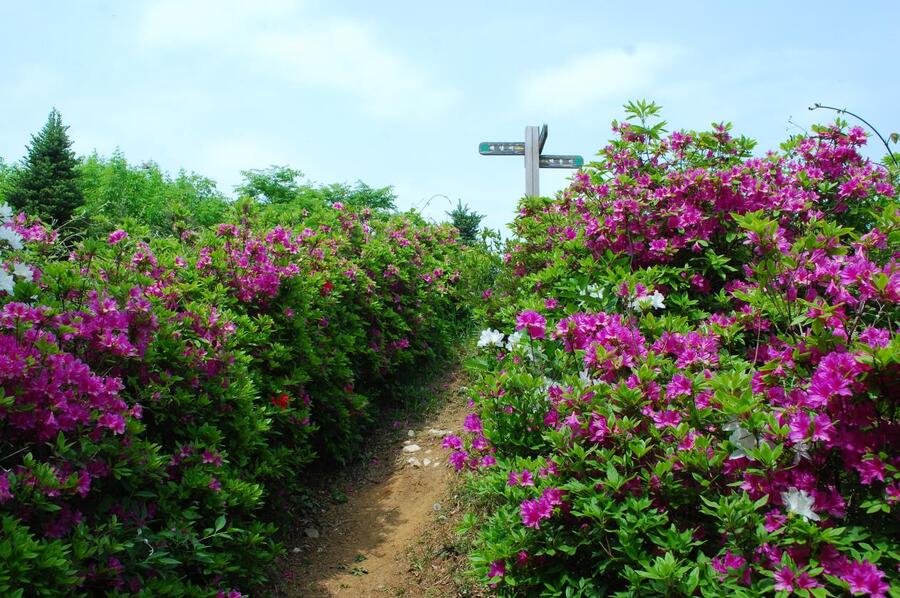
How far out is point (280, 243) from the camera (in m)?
4.26

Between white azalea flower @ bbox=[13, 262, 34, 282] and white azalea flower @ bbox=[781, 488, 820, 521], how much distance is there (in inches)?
107

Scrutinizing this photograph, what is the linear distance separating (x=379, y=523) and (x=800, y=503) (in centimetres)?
299

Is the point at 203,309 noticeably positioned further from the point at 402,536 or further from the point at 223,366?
the point at 402,536

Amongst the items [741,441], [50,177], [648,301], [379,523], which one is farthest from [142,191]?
[741,441]

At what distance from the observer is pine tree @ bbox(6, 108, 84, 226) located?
51.4ft

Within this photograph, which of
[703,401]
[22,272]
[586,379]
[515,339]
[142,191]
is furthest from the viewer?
[142,191]

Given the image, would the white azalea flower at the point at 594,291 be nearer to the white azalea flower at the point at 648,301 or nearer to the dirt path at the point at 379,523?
the white azalea flower at the point at 648,301

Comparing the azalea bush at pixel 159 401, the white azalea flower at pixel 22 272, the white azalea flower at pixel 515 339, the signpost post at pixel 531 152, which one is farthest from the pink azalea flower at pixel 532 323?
the signpost post at pixel 531 152

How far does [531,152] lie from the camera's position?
952 centimetres

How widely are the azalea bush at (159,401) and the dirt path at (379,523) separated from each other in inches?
9.9

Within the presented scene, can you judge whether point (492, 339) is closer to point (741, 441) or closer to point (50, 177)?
point (741, 441)

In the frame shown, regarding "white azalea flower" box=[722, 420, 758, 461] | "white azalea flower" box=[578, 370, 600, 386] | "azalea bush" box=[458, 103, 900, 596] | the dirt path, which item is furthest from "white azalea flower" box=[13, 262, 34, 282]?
"white azalea flower" box=[722, 420, 758, 461]

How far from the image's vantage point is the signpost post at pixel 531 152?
31.1 feet

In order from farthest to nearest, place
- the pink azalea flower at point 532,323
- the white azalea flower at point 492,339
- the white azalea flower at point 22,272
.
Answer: the white azalea flower at point 492,339
the pink azalea flower at point 532,323
the white azalea flower at point 22,272
